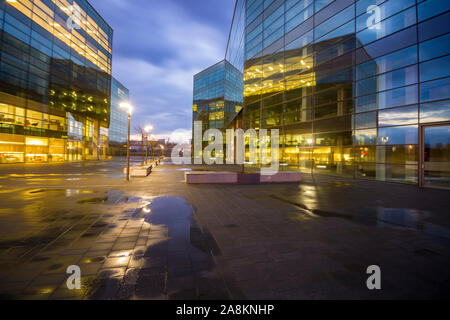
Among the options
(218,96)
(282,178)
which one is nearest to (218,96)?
(218,96)

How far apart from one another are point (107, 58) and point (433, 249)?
211ft

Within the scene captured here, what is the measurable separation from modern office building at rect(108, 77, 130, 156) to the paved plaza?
251ft

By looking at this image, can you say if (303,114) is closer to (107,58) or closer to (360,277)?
(360,277)

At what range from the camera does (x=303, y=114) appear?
2475cm

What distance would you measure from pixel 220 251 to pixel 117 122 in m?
87.6

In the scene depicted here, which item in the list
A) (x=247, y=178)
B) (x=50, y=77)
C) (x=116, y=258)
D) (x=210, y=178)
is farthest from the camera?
(x=50, y=77)

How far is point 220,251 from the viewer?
425cm

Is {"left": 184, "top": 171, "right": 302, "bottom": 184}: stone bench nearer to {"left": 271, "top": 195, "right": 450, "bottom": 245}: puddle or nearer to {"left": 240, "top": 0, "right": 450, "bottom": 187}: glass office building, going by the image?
{"left": 271, "top": 195, "right": 450, "bottom": 245}: puddle

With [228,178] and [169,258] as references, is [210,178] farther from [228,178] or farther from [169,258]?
[169,258]

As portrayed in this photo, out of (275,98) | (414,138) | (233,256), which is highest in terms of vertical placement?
(275,98)

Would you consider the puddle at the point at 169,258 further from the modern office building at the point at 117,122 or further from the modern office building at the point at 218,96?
the modern office building at the point at 117,122

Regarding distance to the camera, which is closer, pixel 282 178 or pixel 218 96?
pixel 282 178

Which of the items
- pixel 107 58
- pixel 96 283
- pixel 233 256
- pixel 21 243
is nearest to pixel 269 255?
pixel 233 256

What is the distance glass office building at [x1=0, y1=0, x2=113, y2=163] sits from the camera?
30.5 metres
